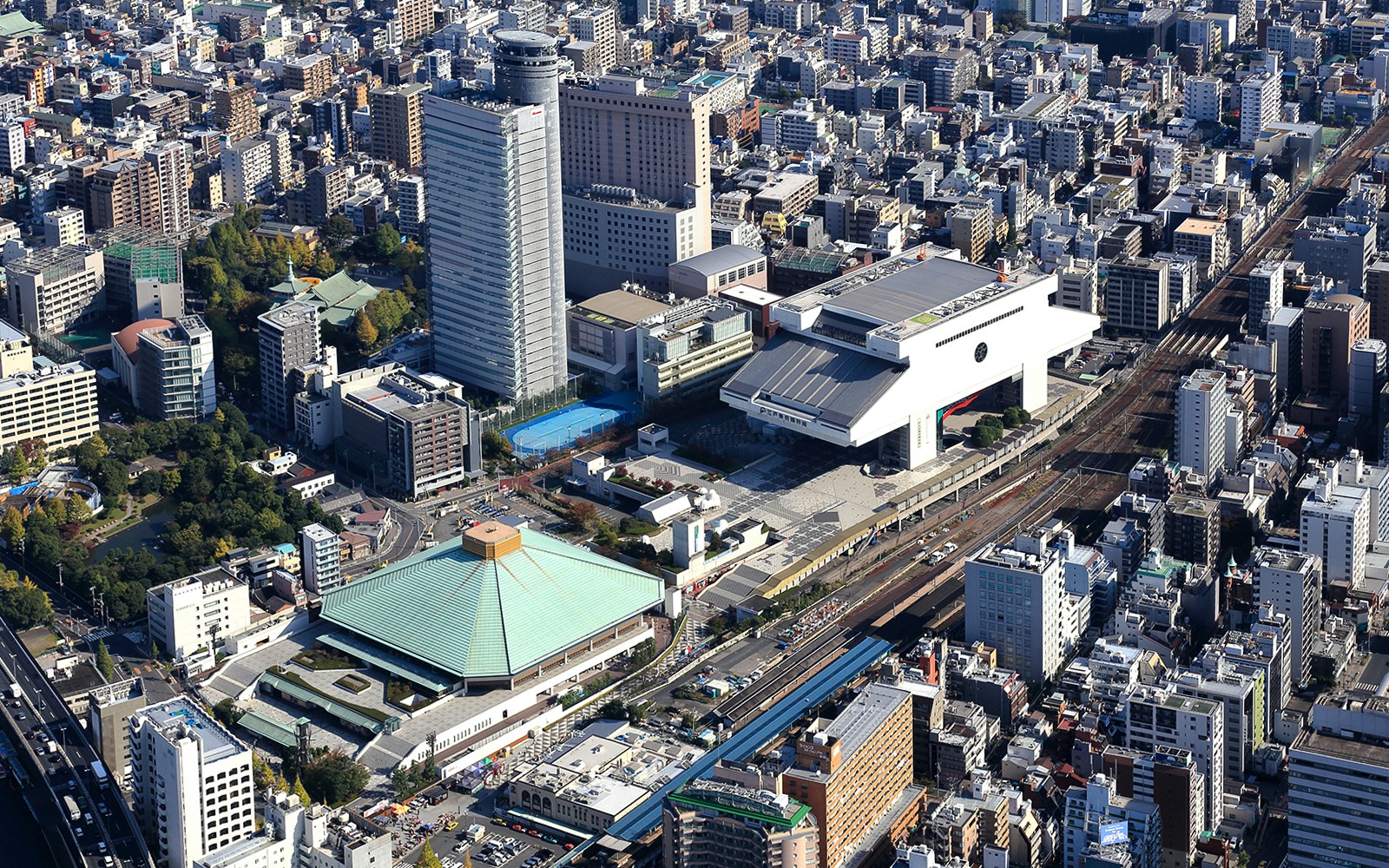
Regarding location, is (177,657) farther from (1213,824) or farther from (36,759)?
(1213,824)

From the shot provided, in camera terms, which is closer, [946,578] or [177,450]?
[946,578]

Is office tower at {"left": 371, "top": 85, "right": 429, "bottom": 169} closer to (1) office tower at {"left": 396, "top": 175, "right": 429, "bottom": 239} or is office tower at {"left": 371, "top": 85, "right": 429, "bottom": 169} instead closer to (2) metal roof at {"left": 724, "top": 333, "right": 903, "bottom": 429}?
(1) office tower at {"left": 396, "top": 175, "right": 429, "bottom": 239}

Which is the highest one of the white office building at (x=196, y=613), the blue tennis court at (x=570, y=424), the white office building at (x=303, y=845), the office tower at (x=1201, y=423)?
the office tower at (x=1201, y=423)

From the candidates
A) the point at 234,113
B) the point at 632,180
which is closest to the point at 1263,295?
the point at 632,180

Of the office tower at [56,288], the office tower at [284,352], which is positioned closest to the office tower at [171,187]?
the office tower at [56,288]

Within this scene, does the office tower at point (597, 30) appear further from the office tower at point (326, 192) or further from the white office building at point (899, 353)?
the white office building at point (899, 353)

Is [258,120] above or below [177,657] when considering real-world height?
above

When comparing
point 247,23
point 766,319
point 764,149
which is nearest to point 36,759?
point 766,319
